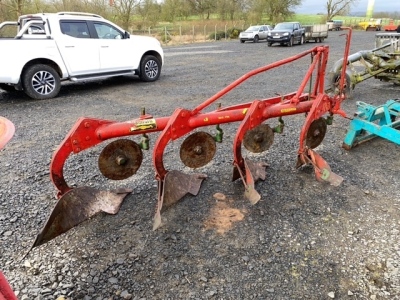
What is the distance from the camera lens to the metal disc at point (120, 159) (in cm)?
328

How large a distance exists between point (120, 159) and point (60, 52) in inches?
228

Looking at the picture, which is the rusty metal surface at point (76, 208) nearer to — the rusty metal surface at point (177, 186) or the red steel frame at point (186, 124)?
the red steel frame at point (186, 124)

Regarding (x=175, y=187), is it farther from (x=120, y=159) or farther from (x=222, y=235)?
(x=222, y=235)

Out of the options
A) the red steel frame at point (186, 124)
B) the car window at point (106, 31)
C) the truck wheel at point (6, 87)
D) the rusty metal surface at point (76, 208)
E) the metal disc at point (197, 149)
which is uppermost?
the car window at point (106, 31)

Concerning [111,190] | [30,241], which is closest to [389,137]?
[111,190]

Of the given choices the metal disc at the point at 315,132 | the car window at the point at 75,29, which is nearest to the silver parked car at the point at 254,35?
the car window at the point at 75,29

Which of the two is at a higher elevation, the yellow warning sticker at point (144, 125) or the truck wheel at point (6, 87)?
the yellow warning sticker at point (144, 125)

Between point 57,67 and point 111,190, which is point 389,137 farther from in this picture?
point 57,67

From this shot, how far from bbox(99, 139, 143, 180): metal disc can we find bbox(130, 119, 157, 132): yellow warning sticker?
0.24 m

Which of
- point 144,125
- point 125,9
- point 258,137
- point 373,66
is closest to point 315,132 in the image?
point 258,137

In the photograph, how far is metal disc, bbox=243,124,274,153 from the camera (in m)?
3.73

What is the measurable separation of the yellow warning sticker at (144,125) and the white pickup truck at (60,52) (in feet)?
18.3

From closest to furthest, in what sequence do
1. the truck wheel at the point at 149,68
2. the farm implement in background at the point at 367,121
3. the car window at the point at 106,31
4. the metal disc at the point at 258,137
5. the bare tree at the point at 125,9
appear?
the metal disc at the point at 258,137 < the farm implement in background at the point at 367,121 < the car window at the point at 106,31 < the truck wheel at the point at 149,68 < the bare tree at the point at 125,9

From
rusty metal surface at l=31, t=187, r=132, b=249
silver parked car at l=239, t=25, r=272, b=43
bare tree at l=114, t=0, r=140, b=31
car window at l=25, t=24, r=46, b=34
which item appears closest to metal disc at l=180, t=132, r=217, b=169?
rusty metal surface at l=31, t=187, r=132, b=249
